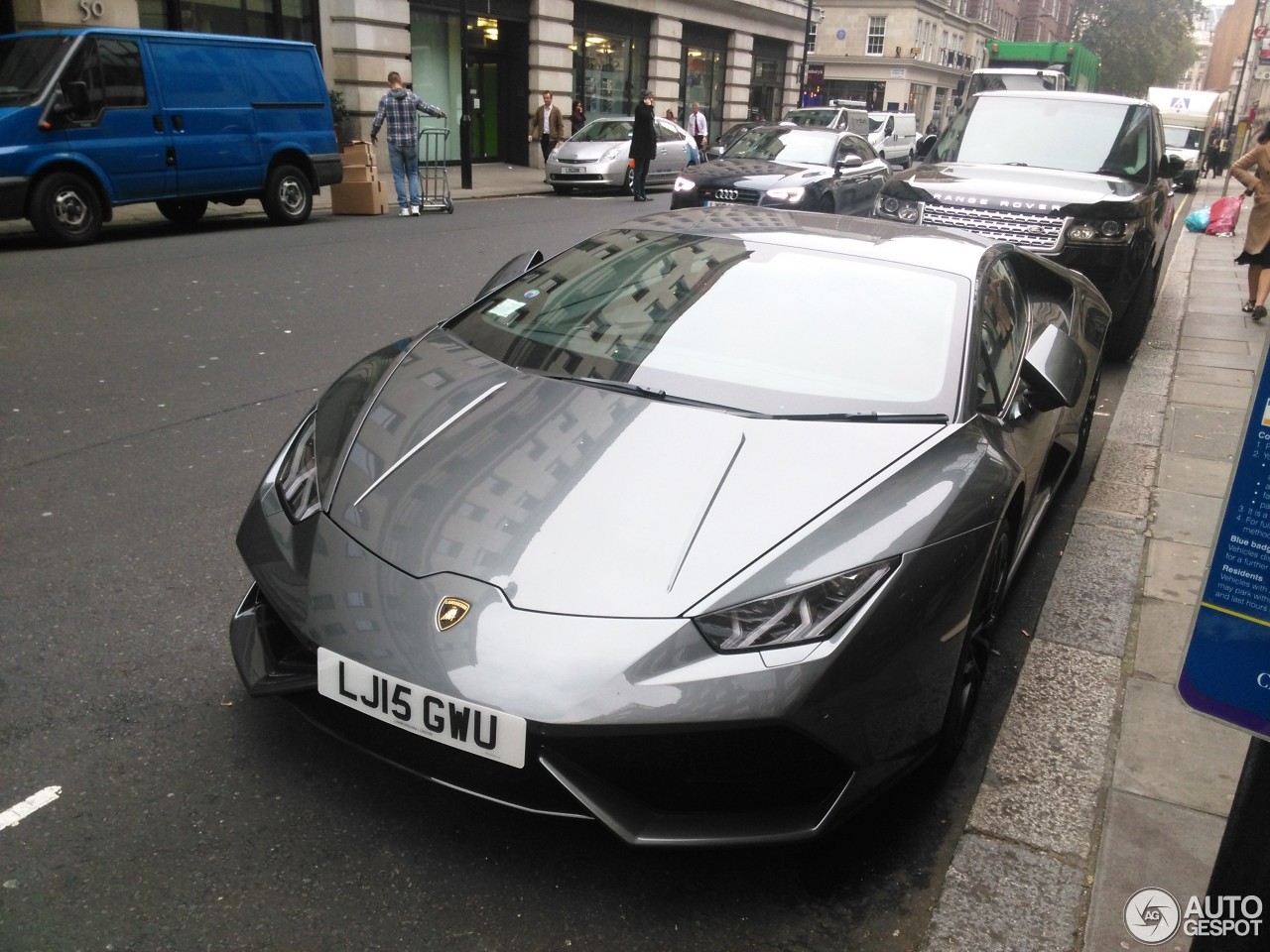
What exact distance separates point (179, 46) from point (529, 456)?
11.8 m

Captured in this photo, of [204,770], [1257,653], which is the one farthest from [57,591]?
[1257,653]

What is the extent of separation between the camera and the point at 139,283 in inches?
362

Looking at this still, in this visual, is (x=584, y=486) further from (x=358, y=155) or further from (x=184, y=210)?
(x=358, y=155)

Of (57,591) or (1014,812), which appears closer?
(1014,812)

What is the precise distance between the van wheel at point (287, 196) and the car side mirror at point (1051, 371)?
12245mm

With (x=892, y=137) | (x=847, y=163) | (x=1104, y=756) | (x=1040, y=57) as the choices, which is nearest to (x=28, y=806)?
(x=1104, y=756)

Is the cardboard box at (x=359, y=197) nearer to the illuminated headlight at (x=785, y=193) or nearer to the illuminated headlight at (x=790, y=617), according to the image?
the illuminated headlight at (x=785, y=193)

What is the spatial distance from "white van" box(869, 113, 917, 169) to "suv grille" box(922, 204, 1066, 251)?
2248cm

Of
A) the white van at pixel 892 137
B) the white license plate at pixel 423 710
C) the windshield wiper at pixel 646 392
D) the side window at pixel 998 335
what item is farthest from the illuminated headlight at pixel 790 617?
the white van at pixel 892 137

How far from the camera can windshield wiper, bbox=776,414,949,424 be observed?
298 centimetres

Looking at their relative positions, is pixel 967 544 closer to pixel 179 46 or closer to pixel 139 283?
pixel 139 283

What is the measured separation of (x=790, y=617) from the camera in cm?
232

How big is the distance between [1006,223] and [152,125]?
9529 millimetres

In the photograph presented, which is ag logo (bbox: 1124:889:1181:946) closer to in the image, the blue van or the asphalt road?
the asphalt road
